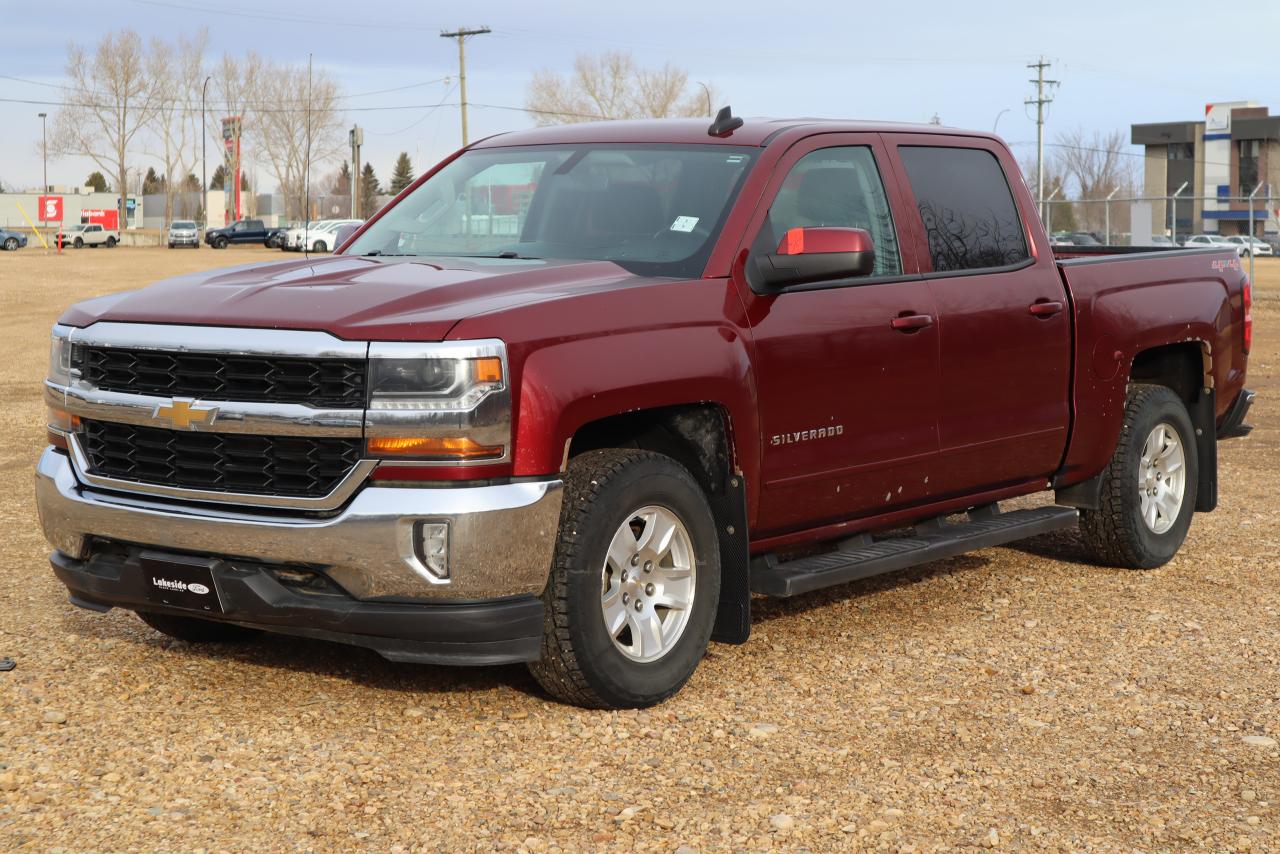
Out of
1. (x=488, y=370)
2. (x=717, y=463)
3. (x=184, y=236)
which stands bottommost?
(x=717, y=463)

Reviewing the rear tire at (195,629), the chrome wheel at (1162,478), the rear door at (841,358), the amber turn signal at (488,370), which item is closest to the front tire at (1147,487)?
the chrome wheel at (1162,478)

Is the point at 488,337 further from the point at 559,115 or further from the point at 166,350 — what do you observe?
the point at 559,115

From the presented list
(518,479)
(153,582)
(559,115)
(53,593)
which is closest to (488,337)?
(518,479)

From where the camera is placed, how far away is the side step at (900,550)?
5641 millimetres

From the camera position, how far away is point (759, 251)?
5.57 meters

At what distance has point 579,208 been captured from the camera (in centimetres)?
594

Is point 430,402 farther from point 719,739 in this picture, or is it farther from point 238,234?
point 238,234

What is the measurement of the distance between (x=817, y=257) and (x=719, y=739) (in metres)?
1.65

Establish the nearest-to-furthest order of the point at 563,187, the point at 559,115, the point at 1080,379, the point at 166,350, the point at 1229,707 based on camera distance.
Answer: the point at 166,350, the point at 1229,707, the point at 563,187, the point at 1080,379, the point at 559,115

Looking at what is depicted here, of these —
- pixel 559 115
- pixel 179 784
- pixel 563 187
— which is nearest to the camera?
pixel 179 784

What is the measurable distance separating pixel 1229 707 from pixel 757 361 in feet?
6.46

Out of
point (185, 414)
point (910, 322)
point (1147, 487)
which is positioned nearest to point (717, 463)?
point (910, 322)

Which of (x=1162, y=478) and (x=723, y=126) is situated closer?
(x=723, y=126)

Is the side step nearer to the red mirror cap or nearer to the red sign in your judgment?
the red mirror cap
